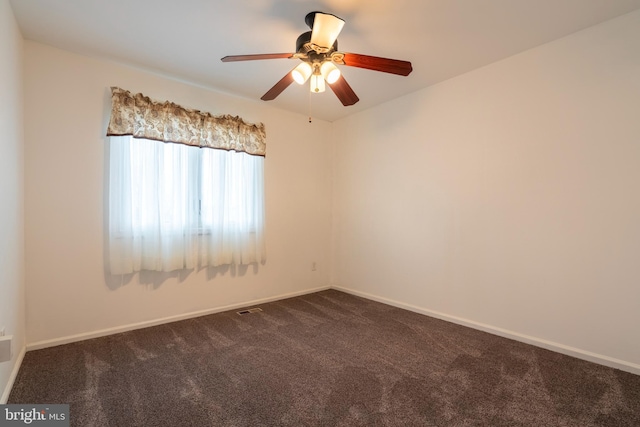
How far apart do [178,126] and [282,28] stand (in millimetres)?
1484

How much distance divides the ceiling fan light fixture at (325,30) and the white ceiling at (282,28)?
0.86 feet

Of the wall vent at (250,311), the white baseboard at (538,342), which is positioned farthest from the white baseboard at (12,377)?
the white baseboard at (538,342)

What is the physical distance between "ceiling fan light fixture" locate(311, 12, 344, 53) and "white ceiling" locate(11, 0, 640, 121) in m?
0.26

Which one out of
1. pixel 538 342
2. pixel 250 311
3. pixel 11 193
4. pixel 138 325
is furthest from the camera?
pixel 250 311

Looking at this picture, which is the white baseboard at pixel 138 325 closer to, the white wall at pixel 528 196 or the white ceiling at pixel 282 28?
the white wall at pixel 528 196

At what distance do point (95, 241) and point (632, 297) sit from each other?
14.0 ft

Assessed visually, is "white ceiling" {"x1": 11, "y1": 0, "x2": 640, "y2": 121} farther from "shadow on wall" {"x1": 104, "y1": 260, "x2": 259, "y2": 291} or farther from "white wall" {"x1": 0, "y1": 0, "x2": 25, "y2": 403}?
"shadow on wall" {"x1": 104, "y1": 260, "x2": 259, "y2": 291}

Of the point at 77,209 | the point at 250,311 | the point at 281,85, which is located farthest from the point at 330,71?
the point at 250,311

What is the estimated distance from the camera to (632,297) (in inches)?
83.7

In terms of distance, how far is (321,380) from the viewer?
2.01m

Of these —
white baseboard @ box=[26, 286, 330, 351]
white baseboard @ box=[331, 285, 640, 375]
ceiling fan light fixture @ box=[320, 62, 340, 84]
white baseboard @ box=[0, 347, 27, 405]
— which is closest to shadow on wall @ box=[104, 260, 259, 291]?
white baseboard @ box=[26, 286, 330, 351]

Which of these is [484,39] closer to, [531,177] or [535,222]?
[531,177]

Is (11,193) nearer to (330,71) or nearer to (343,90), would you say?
(330,71)

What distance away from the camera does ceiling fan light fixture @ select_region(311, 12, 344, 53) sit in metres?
1.78
